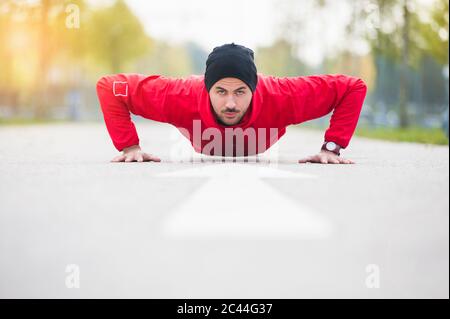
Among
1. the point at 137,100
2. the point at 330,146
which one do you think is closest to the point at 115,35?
the point at 137,100

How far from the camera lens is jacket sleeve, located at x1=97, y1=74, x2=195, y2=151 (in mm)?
3951

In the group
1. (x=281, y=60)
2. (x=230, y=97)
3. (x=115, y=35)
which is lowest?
(x=230, y=97)

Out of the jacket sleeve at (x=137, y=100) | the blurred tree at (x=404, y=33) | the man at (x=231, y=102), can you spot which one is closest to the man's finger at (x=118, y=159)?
the man at (x=231, y=102)

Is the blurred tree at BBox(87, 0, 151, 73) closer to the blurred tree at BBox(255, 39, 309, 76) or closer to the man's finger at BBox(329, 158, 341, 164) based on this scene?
the blurred tree at BBox(255, 39, 309, 76)

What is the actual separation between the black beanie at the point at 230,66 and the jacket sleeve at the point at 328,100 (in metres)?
0.32

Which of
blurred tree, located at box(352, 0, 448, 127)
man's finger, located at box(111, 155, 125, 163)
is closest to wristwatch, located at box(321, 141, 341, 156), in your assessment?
man's finger, located at box(111, 155, 125, 163)

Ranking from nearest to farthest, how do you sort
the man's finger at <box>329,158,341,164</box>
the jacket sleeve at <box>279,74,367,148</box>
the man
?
1. the man
2. the man's finger at <box>329,158,341,164</box>
3. the jacket sleeve at <box>279,74,367,148</box>

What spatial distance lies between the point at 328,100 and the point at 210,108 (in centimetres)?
84

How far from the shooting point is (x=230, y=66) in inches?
145

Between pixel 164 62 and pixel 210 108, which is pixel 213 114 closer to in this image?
pixel 210 108

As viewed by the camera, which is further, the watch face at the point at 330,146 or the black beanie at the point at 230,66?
the watch face at the point at 330,146

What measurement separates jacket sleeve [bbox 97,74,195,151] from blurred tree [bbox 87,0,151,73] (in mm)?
24391

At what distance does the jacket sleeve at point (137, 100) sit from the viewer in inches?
156

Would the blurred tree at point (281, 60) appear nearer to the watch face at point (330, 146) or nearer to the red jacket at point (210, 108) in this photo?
the red jacket at point (210, 108)
